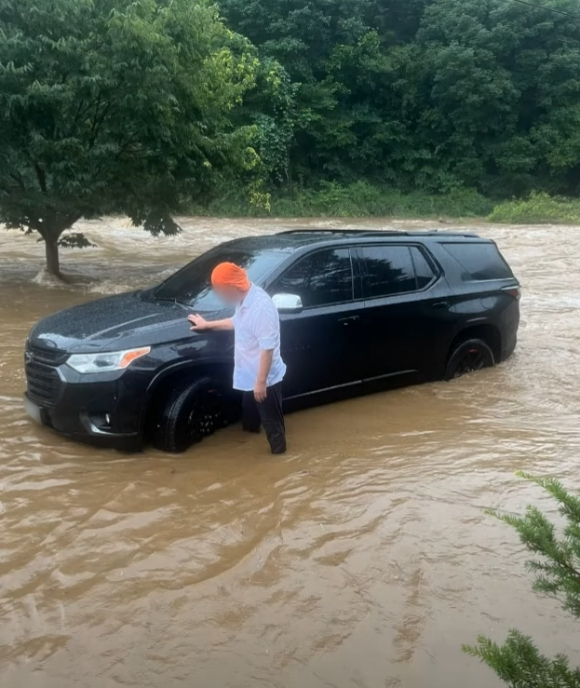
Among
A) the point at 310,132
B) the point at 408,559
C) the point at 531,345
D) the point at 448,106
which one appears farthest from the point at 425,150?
the point at 408,559

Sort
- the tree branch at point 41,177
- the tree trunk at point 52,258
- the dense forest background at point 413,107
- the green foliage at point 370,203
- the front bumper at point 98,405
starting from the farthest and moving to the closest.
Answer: the dense forest background at point 413,107 → the green foliage at point 370,203 → the tree trunk at point 52,258 → the tree branch at point 41,177 → the front bumper at point 98,405

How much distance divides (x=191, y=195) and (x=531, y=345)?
6.82m

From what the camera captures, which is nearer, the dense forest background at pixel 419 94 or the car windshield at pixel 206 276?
the car windshield at pixel 206 276

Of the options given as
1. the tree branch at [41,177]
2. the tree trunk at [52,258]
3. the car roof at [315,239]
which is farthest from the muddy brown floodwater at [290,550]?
the tree trunk at [52,258]

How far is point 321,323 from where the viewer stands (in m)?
6.49

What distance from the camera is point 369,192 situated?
38.0 m

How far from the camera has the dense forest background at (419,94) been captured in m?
36.8

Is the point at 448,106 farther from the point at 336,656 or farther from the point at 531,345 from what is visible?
the point at 336,656

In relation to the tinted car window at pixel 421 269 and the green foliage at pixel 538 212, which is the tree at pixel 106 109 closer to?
the tinted car window at pixel 421 269

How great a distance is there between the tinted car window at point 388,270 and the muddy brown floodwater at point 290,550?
40.2 inches

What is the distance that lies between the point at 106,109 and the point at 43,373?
7701 millimetres

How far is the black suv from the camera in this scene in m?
5.54

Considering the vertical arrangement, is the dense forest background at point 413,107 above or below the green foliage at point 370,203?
above

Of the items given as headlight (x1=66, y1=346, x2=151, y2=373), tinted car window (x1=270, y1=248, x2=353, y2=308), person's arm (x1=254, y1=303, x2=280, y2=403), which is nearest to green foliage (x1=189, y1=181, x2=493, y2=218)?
tinted car window (x1=270, y1=248, x2=353, y2=308)
